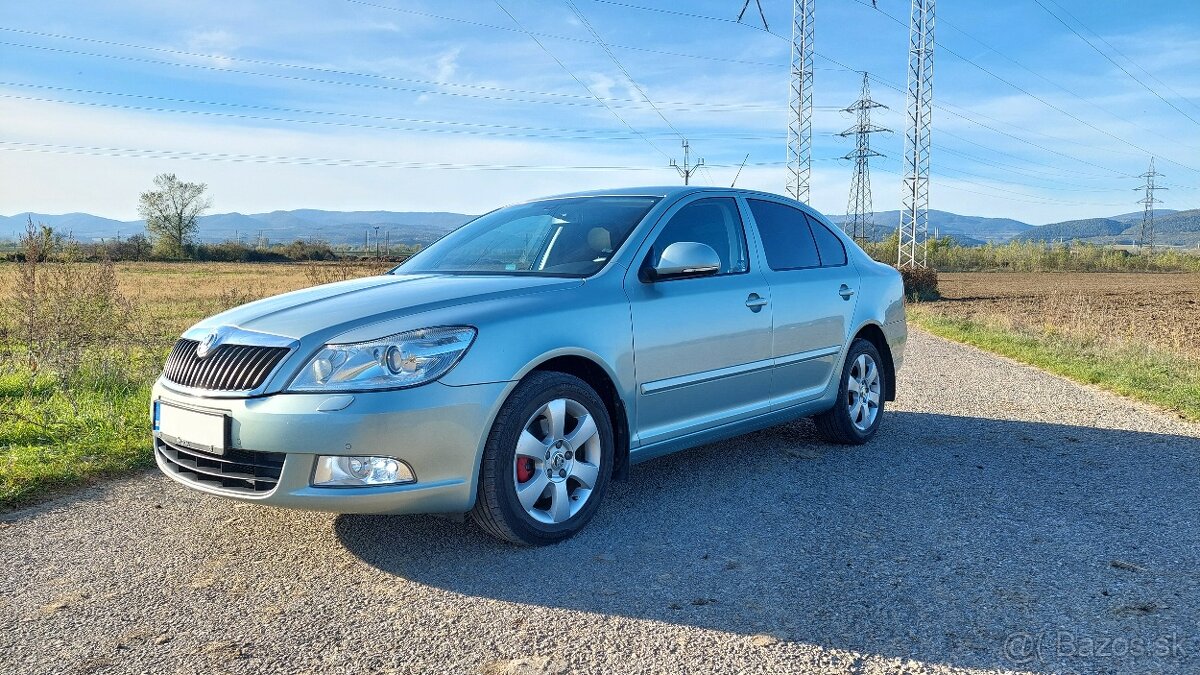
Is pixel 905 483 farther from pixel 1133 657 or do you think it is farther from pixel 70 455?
pixel 70 455

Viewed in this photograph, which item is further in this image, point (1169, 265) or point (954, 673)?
point (1169, 265)

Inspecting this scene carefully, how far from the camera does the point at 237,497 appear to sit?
3.78 m

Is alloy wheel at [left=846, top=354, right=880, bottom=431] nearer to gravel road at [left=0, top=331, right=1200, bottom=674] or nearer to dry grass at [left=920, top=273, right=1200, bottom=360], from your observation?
gravel road at [left=0, top=331, right=1200, bottom=674]

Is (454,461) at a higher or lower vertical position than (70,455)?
higher

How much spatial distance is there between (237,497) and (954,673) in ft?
8.92

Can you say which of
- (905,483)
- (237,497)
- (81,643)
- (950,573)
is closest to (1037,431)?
(905,483)

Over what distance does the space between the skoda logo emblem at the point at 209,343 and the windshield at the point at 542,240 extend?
1367 mm

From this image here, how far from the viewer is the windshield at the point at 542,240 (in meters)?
4.80

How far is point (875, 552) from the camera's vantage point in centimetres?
406

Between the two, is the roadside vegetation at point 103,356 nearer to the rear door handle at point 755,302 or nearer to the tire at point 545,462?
the tire at point 545,462

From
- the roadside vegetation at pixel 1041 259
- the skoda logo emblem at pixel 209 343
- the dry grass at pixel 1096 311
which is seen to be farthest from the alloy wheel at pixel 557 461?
the roadside vegetation at pixel 1041 259

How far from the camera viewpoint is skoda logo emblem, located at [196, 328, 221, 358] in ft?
12.9

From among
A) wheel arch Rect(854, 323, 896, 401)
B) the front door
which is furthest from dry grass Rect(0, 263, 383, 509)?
wheel arch Rect(854, 323, 896, 401)

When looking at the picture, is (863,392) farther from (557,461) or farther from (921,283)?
(921,283)
